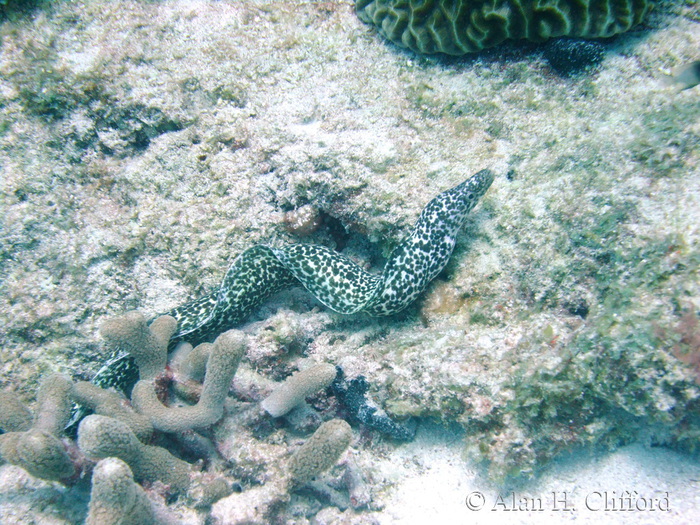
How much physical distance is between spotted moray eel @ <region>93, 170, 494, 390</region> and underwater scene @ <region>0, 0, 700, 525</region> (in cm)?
3

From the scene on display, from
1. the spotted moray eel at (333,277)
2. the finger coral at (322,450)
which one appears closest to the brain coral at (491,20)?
the spotted moray eel at (333,277)

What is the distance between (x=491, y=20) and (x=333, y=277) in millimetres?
3770

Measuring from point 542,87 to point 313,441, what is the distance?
4.96 m

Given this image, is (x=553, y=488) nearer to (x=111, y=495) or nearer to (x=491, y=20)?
(x=111, y=495)

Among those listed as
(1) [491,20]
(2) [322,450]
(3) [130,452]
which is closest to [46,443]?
(3) [130,452]

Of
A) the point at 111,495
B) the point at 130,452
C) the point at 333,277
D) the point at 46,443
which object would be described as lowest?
the point at 46,443

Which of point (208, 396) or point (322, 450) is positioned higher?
point (322, 450)

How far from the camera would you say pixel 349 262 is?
4.38m

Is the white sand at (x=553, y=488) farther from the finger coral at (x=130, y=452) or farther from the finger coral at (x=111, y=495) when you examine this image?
the finger coral at (x=111, y=495)

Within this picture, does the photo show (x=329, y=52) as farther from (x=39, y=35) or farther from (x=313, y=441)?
(x=313, y=441)

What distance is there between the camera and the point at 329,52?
5.13 m

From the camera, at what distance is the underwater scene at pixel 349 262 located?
3047 millimetres

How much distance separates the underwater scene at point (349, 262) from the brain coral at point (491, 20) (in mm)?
31

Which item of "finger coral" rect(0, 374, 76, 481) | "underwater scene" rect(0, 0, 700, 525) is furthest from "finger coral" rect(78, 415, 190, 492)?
"finger coral" rect(0, 374, 76, 481)
